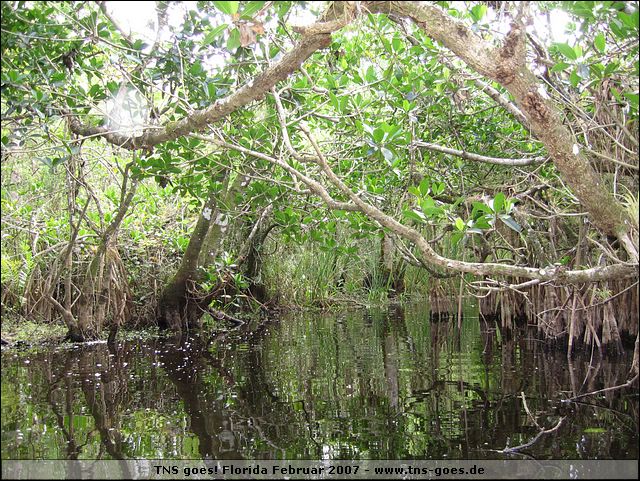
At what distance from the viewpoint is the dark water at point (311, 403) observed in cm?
258

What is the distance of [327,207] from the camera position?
5.20 meters

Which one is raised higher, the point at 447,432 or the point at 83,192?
the point at 83,192

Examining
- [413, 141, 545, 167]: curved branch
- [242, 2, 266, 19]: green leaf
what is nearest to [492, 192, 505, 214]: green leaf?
[242, 2, 266, 19]: green leaf

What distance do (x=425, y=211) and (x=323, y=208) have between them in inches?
105

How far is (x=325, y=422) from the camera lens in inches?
116

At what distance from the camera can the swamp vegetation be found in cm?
288

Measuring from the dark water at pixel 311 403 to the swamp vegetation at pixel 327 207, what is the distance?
25 millimetres

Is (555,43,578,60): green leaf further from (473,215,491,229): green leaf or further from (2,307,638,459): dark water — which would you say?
(2,307,638,459): dark water

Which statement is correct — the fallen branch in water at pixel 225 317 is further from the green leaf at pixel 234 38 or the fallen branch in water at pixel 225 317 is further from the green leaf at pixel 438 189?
the green leaf at pixel 234 38

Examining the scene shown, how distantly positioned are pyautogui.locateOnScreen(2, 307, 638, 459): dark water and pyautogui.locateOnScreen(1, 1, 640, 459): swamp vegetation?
0.08 feet

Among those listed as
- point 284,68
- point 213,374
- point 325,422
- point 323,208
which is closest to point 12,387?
point 213,374

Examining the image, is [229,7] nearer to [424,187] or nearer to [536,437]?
[424,187]

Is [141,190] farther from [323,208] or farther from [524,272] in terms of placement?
[524,272]

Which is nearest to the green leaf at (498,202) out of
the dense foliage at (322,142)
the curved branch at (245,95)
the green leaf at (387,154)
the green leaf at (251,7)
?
the dense foliage at (322,142)
